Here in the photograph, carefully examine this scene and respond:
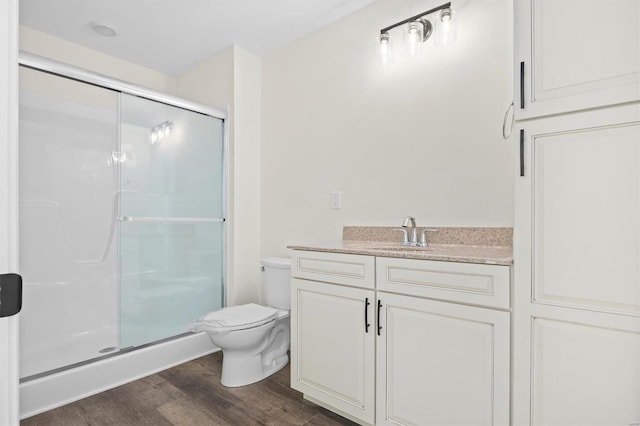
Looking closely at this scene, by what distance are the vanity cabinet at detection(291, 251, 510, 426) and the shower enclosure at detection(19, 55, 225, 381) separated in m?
1.17

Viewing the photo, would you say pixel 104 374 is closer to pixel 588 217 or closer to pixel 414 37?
pixel 588 217

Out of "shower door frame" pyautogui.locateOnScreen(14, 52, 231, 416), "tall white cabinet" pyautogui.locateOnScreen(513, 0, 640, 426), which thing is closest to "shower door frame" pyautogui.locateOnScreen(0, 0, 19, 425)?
"shower door frame" pyautogui.locateOnScreen(14, 52, 231, 416)

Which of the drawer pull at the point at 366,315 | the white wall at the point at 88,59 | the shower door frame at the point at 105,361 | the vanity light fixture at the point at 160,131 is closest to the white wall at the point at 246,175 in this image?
the shower door frame at the point at 105,361

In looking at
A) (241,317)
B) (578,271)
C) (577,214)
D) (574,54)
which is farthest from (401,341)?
(574,54)

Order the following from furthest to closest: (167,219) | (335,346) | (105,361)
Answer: (167,219), (105,361), (335,346)

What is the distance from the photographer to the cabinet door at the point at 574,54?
1041mm

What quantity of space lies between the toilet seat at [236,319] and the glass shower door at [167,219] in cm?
54

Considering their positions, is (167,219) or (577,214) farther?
(167,219)

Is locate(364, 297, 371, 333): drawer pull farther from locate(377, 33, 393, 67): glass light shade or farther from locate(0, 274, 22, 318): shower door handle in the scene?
locate(377, 33, 393, 67): glass light shade

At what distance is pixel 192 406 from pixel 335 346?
2.88 ft

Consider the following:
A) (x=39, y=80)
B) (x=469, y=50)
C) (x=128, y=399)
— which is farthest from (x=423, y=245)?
(x=39, y=80)

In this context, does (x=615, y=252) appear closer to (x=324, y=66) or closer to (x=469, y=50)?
(x=469, y=50)

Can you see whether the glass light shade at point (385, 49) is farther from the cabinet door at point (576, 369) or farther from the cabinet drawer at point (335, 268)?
the cabinet door at point (576, 369)

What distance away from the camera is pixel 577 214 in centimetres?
112
